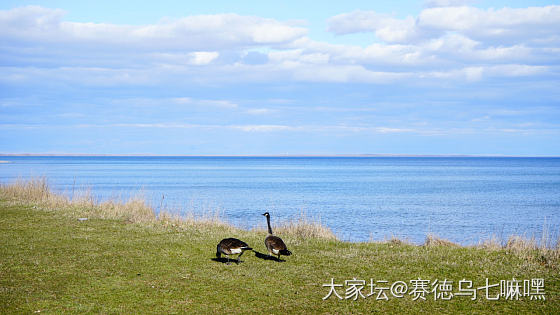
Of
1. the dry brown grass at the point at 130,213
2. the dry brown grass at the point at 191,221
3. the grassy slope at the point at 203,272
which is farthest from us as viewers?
the dry brown grass at the point at 130,213

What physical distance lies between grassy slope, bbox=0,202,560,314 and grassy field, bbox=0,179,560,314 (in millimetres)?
26

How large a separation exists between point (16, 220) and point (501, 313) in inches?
741

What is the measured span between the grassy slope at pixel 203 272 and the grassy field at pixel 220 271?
0.08 feet

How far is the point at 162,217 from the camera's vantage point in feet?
76.5

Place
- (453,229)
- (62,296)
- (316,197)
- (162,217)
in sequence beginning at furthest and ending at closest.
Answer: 1. (316,197)
2. (453,229)
3. (162,217)
4. (62,296)

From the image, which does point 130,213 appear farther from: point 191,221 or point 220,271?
point 220,271

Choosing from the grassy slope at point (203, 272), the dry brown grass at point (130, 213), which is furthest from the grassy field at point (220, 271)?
the dry brown grass at point (130, 213)

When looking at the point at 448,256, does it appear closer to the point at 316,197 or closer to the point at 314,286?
the point at 314,286

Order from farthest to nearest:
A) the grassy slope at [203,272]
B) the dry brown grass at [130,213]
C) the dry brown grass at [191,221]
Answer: the dry brown grass at [130,213] < the dry brown grass at [191,221] < the grassy slope at [203,272]

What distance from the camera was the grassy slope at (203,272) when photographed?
1030 centimetres

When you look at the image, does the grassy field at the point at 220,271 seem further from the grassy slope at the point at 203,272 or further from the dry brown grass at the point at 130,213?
the dry brown grass at the point at 130,213

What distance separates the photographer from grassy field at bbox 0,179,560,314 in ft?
33.9

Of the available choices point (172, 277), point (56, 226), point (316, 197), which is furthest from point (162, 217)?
point (316, 197)

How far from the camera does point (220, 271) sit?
1313 centimetres
